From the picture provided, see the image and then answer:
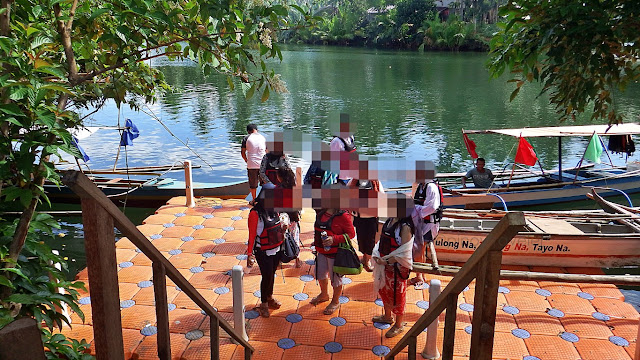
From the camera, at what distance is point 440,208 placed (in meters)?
4.86

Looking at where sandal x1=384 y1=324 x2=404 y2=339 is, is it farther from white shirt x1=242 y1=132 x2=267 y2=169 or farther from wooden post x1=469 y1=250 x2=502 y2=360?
white shirt x1=242 y1=132 x2=267 y2=169

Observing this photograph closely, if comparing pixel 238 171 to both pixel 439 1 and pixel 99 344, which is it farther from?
pixel 439 1

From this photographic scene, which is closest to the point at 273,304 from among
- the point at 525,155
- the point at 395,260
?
the point at 395,260

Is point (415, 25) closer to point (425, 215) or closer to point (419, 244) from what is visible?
point (419, 244)

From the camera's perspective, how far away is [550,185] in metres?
10.5

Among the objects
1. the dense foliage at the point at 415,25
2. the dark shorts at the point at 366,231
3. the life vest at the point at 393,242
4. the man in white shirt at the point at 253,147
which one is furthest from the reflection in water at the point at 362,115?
the dense foliage at the point at 415,25

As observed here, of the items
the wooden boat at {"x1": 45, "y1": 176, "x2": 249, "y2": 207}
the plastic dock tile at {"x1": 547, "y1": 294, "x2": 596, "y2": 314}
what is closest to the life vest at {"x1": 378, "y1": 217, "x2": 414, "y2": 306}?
the plastic dock tile at {"x1": 547, "y1": 294, "x2": 596, "y2": 314}

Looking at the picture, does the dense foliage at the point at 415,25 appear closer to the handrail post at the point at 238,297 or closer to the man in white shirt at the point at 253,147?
the man in white shirt at the point at 253,147

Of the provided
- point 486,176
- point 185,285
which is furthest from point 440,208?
point 486,176

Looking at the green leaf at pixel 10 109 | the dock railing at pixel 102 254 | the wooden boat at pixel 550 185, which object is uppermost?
the green leaf at pixel 10 109

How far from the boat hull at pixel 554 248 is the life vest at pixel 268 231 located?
318 cm

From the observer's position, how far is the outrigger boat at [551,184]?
952 centimetres

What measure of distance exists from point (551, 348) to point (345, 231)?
80.2 inches

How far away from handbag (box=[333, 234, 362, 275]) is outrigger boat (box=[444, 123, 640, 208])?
5.70 m
